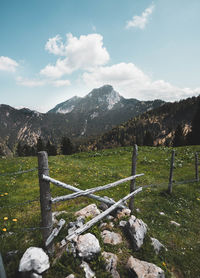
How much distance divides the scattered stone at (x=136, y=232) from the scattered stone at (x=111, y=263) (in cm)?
90

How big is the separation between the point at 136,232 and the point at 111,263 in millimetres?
1307

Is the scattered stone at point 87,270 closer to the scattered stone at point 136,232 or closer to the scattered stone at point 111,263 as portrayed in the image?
the scattered stone at point 111,263

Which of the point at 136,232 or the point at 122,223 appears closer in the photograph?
the point at 136,232

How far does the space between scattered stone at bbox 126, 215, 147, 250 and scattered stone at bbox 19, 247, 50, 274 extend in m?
2.76

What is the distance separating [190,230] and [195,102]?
21675 cm

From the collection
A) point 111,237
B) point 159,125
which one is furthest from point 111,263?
point 159,125

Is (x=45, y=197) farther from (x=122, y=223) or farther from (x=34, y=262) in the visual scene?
(x=122, y=223)

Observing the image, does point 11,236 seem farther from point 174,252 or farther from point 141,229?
point 174,252

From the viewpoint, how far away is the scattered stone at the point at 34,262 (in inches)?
117

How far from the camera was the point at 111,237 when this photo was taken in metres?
4.52

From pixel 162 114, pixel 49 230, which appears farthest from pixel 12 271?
pixel 162 114

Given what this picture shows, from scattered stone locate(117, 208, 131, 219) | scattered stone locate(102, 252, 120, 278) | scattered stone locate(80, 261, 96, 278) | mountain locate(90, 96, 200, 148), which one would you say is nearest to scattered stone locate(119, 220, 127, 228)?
scattered stone locate(117, 208, 131, 219)

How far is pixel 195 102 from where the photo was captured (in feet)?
578

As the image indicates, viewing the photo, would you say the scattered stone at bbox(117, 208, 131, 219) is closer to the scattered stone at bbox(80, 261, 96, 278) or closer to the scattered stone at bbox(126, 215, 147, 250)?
the scattered stone at bbox(126, 215, 147, 250)
